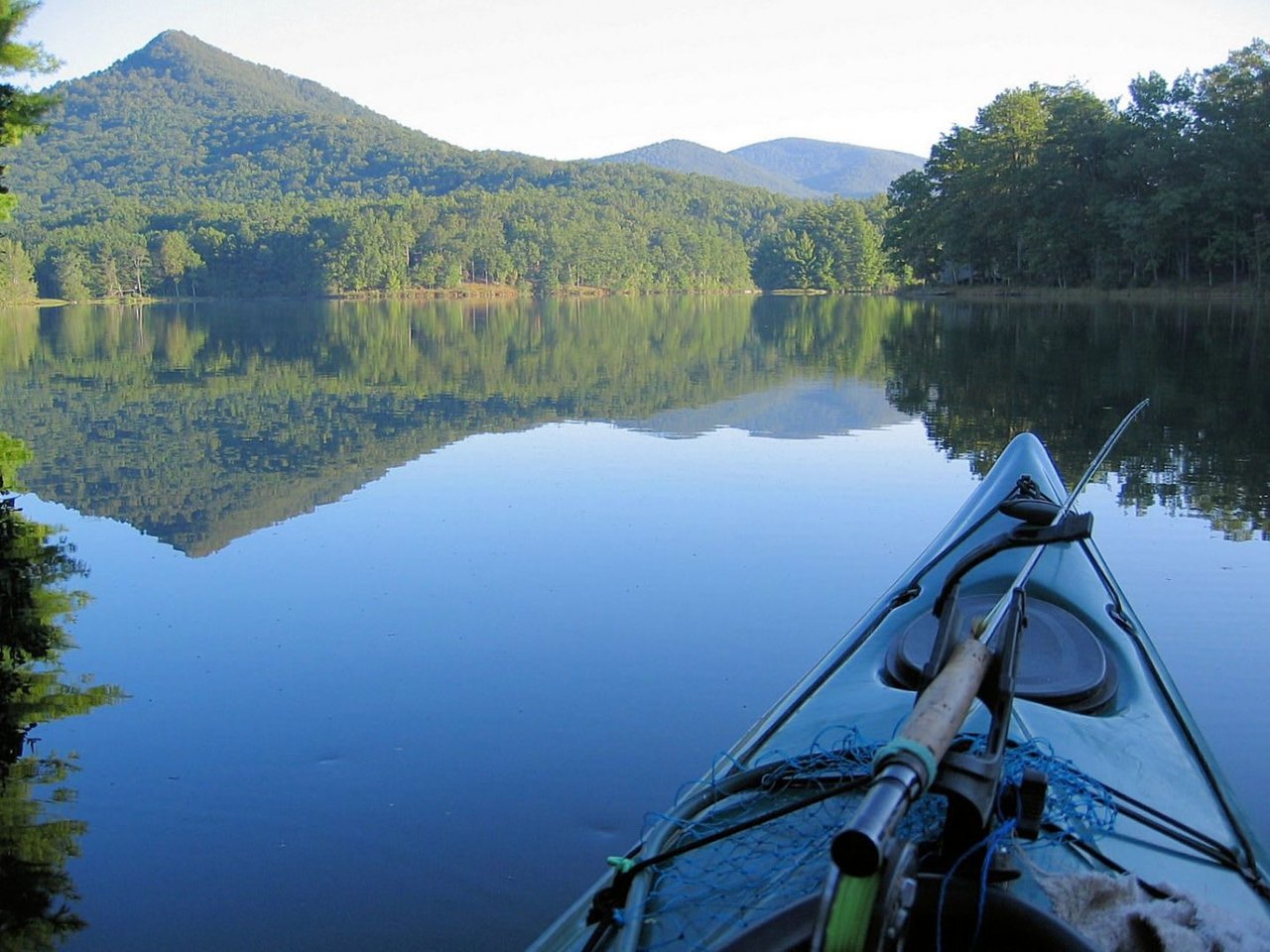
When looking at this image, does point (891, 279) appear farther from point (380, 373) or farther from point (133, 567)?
point (133, 567)

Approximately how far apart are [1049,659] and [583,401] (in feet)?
41.9

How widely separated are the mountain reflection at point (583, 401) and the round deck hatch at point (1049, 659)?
4891 mm

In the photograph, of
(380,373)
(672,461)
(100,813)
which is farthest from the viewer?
(380,373)

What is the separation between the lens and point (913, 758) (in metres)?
1.50

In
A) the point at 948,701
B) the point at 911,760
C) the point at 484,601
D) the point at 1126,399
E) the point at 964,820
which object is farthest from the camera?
the point at 1126,399

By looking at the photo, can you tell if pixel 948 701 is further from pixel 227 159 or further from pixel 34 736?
pixel 227 159

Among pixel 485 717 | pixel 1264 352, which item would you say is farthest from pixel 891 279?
pixel 485 717

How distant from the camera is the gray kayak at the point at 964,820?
1589mm

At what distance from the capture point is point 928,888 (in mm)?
1685

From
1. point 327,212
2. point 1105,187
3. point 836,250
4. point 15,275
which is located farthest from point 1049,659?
point 327,212

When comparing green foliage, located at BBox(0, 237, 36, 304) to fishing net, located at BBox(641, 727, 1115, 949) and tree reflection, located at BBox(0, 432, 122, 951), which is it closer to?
tree reflection, located at BBox(0, 432, 122, 951)

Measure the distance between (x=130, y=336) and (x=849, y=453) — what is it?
1193 inches

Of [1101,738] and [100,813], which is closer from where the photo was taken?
[1101,738]

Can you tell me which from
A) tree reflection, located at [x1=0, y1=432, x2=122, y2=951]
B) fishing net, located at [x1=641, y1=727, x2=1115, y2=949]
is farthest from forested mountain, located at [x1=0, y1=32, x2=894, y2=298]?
fishing net, located at [x1=641, y1=727, x2=1115, y2=949]
